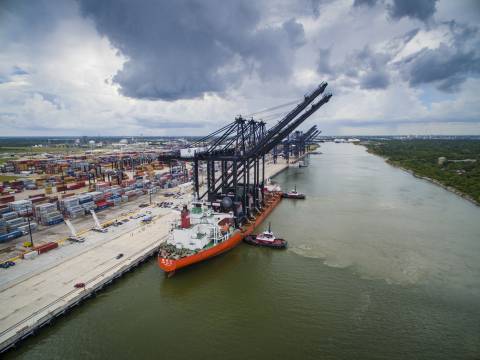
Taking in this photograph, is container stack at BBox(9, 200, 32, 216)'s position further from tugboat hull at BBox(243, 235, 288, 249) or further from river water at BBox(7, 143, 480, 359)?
tugboat hull at BBox(243, 235, 288, 249)

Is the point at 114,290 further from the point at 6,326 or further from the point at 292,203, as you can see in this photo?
the point at 292,203

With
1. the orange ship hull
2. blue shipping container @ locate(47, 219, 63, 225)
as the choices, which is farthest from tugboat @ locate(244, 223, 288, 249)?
blue shipping container @ locate(47, 219, 63, 225)

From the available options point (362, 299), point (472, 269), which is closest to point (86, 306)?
point (362, 299)

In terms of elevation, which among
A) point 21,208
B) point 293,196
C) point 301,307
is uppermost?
point 21,208

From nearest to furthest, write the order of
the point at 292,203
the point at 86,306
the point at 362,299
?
the point at 86,306 → the point at 362,299 → the point at 292,203

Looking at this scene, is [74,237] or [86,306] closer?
[86,306]

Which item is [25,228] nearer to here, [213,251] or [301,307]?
[213,251]

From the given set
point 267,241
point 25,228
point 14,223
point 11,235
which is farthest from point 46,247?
point 267,241
